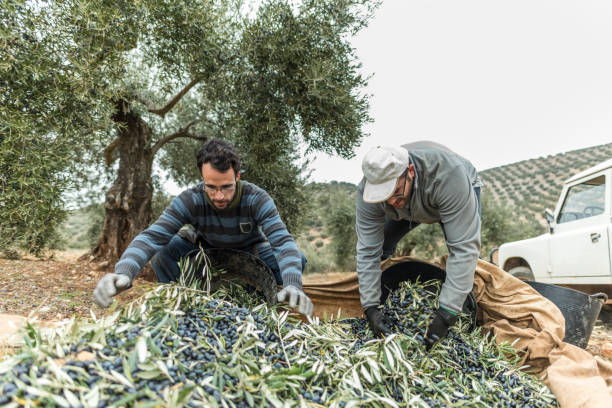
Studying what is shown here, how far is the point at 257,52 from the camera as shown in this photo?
213 inches

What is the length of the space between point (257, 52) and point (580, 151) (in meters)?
45.2

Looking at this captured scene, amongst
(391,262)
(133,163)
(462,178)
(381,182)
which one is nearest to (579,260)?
(391,262)

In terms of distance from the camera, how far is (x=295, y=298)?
2.56 metres

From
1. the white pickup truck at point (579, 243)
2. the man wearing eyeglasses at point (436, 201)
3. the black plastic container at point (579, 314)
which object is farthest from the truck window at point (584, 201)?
the man wearing eyeglasses at point (436, 201)

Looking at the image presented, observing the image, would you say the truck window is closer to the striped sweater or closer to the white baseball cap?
the white baseball cap

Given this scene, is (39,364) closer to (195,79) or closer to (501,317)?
(501,317)

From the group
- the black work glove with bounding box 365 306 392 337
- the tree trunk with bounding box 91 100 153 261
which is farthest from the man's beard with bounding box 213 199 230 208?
the tree trunk with bounding box 91 100 153 261

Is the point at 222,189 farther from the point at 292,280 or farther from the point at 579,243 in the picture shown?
the point at 579,243

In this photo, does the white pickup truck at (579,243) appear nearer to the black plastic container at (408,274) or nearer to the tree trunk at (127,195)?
the black plastic container at (408,274)

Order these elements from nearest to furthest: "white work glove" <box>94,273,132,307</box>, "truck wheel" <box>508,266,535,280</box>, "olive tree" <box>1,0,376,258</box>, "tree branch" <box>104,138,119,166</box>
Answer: "white work glove" <box>94,273,132,307</box> < "olive tree" <box>1,0,376,258</box> < "truck wheel" <box>508,266,535,280</box> < "tree branch" <box>104,138,119,166</box>

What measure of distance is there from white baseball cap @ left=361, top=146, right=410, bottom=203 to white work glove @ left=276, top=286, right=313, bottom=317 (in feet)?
2.88

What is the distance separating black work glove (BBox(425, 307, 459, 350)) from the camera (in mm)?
2541

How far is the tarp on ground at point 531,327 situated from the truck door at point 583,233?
7.75 ft

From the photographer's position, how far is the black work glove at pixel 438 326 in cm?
254
